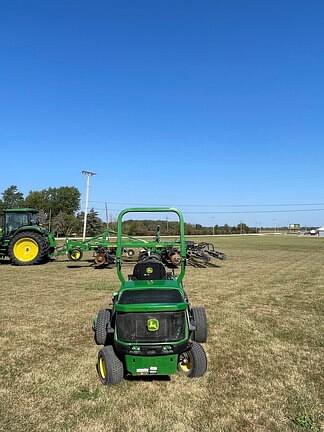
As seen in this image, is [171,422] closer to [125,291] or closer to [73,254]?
[125,291]

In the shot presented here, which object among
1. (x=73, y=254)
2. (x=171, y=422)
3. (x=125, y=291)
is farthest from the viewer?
(x=73, y=254)

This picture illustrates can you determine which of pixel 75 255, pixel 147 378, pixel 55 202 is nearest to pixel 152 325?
pixel 147 378

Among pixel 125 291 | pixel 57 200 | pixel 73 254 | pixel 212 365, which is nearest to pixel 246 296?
pixel 212 365

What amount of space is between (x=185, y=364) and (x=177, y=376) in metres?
0.17

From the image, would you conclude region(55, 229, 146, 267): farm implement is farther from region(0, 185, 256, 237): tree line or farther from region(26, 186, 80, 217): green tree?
region(26, 186, 80, 217): green tree

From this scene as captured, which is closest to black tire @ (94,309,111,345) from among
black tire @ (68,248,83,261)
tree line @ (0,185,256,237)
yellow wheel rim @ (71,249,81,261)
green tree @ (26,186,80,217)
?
black tire @ (68,248,83,261)

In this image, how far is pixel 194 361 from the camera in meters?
4.75

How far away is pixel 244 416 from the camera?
3939mm

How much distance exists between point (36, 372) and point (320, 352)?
3960 millimetres

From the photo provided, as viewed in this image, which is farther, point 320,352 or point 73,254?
point 73,254

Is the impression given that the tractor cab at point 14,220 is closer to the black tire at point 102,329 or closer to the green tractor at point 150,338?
the black tire at point 102,329

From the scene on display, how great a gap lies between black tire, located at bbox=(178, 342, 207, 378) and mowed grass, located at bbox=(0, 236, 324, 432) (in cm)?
10

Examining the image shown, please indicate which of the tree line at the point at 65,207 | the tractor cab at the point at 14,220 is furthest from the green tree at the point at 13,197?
the tractor cab at the point at 14,220

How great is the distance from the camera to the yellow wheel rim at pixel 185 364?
4.90m
